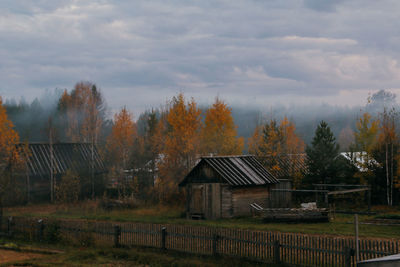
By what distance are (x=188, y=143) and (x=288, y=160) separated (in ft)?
36.3

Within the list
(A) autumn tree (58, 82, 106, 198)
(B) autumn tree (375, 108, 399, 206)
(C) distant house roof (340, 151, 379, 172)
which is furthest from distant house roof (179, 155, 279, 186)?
(A) autumn tree (58, 82, 106, 198)

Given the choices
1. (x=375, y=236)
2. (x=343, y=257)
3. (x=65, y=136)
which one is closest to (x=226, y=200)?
(x=375, y=236)

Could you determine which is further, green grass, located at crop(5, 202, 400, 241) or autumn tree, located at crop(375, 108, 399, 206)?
autumn tree, located at crop(375, 108, 399, 206)

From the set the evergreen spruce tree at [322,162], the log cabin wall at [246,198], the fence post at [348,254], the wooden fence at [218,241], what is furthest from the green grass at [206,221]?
the fence post at [348,254]

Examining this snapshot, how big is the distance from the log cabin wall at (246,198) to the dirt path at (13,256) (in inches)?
593

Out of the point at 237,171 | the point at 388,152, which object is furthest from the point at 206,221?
the point at 388,152

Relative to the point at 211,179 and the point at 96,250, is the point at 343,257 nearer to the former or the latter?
the point at 96,250

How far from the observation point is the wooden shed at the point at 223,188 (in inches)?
1306

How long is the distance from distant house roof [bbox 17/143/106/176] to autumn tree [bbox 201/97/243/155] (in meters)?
12.7

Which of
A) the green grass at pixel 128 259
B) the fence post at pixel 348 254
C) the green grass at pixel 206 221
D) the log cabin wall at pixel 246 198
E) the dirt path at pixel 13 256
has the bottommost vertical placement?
the dirt path at pixel 13 256

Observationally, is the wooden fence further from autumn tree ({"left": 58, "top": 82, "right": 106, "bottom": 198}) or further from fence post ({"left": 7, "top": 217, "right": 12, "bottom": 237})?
autumn tree ({"left": 58, "top": 82, "right": 106, "bottom": 198})

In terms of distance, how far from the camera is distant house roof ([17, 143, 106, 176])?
48.4 meters

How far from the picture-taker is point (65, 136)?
3789 inches

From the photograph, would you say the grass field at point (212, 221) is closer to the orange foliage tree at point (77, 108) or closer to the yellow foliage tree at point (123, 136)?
the yellow foliage tree at point (123, 136)
